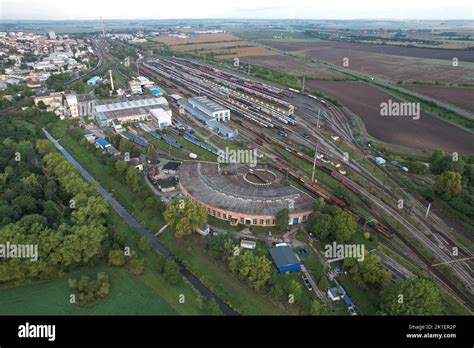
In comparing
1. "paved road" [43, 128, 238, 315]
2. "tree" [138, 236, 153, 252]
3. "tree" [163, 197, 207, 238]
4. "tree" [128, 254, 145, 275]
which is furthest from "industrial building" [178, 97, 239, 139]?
"tree" [128, 254, 145, 275]

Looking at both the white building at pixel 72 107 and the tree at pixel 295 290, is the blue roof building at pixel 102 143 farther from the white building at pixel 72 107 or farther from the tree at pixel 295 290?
the tree at pixel 295 290

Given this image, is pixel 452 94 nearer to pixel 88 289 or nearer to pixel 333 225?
pixel 333 225

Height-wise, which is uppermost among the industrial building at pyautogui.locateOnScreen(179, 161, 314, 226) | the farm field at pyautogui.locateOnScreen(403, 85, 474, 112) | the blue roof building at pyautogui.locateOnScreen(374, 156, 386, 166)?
the farm field at pyautogui.locateOnScreen(403, 85, 474, 112)

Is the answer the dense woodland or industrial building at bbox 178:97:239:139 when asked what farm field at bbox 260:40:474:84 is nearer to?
industrial building at bbox 178:97:239:139

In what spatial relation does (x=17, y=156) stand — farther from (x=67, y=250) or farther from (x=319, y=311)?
(x=319, y=311)

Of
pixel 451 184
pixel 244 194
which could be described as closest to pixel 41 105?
pixel 244 194

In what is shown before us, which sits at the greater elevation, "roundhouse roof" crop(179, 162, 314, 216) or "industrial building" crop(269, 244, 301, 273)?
"roundhouse roof" crop(179, 162, 314, 216)

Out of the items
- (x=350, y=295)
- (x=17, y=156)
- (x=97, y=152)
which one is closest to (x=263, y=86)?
(x=97, y=152)
